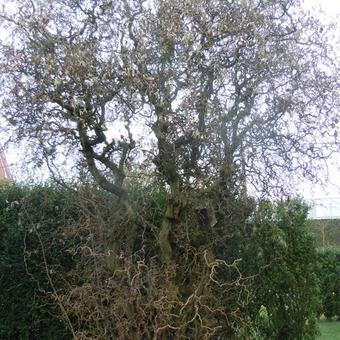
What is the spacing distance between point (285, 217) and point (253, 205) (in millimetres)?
1658

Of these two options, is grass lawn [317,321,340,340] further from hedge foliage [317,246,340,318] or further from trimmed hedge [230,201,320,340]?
trimmed hedge [230,201,320,340]

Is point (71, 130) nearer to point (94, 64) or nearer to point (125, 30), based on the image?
point (94, 64)

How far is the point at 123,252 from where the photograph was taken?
17.1 feet

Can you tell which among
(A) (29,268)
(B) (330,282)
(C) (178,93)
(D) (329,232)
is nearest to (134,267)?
A: (C) (178,93)

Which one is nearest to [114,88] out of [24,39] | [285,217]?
[24,39]

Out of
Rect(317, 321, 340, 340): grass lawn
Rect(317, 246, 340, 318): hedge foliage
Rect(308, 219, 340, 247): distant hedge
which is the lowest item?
Rect(317, 321, 340, 340): grass lawn

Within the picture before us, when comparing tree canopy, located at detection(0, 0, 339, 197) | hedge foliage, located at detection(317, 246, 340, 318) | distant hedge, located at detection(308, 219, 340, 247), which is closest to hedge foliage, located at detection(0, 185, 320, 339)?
tree canopy, located at detection(0, 0, 339, 197)

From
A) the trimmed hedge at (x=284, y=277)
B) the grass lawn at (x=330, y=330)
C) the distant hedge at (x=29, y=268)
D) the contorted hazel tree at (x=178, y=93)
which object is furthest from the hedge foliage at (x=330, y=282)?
the contorted hazel tree at (x=178, y=93)

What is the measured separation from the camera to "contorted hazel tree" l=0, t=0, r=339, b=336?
4.73 metres

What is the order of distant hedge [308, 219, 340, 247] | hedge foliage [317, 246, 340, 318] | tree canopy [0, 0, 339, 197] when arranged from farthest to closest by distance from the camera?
distant hedge [308, 219, 340, 247]
hedge foliage [317, 246, 340, 318]
tree canopy [0, 0, 339, 197]

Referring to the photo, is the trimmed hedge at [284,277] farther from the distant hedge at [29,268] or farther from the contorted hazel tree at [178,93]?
the distant hedge at [29,268]

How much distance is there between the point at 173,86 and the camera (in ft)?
15.7

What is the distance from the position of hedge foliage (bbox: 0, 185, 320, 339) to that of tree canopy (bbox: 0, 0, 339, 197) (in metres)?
0.50

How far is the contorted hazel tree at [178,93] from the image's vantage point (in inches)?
186
